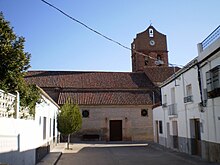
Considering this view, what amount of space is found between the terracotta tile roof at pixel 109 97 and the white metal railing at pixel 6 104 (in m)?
22.0

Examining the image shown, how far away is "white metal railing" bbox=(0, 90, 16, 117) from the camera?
718 cm

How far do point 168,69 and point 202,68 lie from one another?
25.3 meters

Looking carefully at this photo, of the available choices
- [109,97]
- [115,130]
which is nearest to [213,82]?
[115,130]

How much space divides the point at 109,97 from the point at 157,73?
356 inches

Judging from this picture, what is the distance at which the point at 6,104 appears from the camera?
7586 mm

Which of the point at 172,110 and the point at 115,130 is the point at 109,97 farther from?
the point at 172,110

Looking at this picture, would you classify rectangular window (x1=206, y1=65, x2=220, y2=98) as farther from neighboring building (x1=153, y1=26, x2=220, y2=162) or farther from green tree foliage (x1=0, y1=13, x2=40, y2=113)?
green tree foliage (x1=0, y1=13, x2=40, y2=113)

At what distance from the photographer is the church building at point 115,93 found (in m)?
29.9

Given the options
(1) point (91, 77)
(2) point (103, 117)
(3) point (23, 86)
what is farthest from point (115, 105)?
(3) point (23, 86)

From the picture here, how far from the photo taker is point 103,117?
98.7 feet

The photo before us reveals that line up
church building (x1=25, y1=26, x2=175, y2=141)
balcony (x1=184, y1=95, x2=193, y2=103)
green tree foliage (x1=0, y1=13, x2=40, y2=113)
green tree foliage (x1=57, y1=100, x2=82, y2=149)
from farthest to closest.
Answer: church building (x1=25, y1=26, x2=175, y2=141), green tree foliage (x1=57, y1=100, x2=82, y2=149), balcony (x1=184, y1=95, x2=193, y2=103), green tree foliage (x1=0, y1=13, x2=40, y2=113)

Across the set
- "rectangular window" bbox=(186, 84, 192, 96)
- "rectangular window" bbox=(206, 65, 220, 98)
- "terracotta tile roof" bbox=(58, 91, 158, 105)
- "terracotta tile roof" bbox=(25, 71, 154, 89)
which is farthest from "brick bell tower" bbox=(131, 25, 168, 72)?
"rectangular window" bbox=(206, 65, 220, 98)

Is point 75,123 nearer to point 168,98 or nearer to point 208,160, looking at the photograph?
point 168,98

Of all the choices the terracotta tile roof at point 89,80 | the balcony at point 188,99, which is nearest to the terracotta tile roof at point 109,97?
the terracotta tile roof at point 89,80
